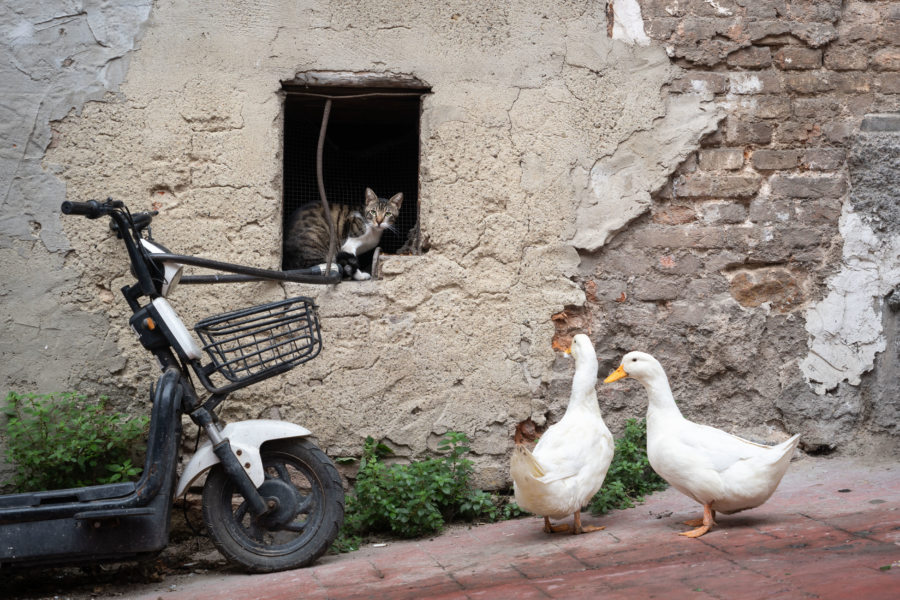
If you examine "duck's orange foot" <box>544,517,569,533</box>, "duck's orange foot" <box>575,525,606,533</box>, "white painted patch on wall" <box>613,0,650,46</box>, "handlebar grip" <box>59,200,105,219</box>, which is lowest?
"duck's orange foot" <box>544,517,569,533</box>

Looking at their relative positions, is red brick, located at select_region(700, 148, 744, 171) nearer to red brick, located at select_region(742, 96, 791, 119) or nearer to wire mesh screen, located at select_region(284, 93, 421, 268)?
red brick, located at select_region(742, 96, 791, 119)

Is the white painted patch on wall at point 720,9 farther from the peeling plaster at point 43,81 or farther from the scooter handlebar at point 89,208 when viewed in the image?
the scooter handlebar at point 89,208

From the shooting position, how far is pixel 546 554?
3.39m

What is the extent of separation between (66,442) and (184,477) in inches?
27.8

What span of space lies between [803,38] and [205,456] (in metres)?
3.63

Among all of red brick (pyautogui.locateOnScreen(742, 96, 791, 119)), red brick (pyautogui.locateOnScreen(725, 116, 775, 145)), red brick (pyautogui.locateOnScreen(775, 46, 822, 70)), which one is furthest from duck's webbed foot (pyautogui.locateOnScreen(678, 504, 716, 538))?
red brick (pyautogui.locateOnScreen(775, 46, 822, 70))

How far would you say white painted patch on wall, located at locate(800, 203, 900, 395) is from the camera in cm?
450

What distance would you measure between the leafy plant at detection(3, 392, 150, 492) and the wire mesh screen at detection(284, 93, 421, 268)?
1.71m

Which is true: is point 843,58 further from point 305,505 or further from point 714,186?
point 305,505

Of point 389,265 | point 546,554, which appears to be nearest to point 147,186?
point 389,265

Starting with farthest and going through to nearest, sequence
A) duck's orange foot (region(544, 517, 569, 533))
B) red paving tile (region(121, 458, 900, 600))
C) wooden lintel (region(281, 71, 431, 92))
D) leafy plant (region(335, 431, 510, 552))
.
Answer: wooden lintel (region(281, 71, 431, 92)) < leafy plant (region(335, 431, 510, 552)) < duck's orange foot (region(544, 517, 569, 533)) < red paving tile (region(121, 458, 900, 600))

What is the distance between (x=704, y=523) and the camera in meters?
3.47

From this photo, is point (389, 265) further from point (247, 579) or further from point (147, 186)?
point (247, 579)

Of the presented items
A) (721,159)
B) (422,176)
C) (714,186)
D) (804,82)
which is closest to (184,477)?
(422,176)
